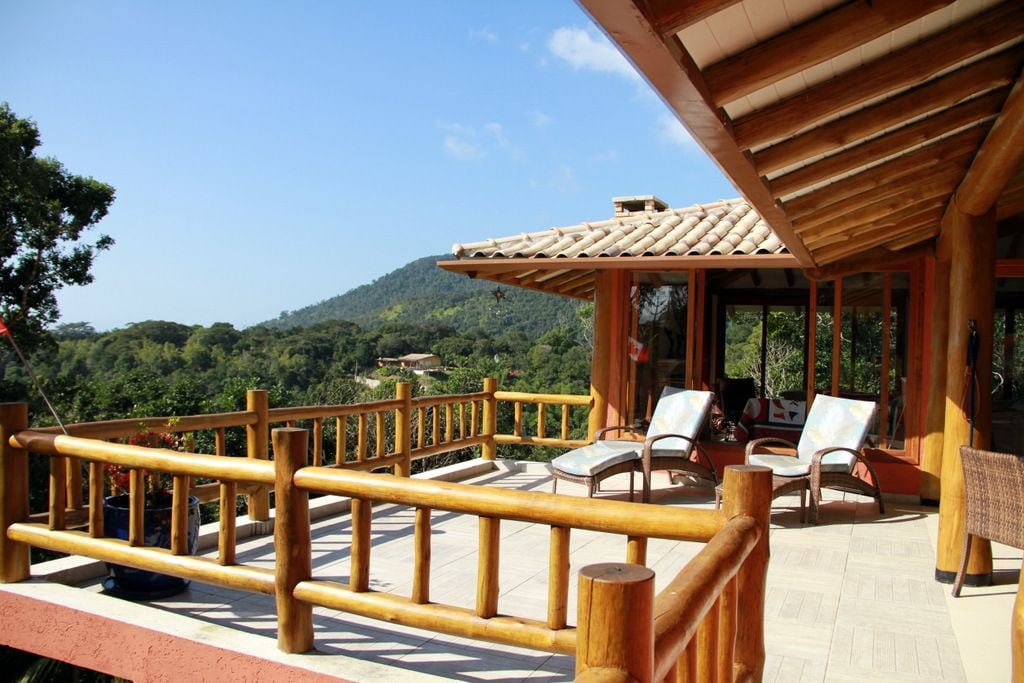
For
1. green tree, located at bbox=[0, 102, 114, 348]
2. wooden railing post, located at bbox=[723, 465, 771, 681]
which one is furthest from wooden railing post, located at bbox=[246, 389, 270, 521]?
green tree, located at bbox=[0, 102, 114, 348]

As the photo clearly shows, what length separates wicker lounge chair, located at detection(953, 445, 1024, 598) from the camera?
3.90 meters

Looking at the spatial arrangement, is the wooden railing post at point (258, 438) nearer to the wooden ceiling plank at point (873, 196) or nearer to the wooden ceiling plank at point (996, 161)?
the wooden ceiling plank at point (873, 196)

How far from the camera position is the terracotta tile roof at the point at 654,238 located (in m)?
7.50

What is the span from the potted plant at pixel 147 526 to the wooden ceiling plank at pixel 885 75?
3.31m

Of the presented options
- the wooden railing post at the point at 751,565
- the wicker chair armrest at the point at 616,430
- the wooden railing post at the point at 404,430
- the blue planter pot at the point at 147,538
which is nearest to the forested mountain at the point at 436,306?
the wicker chair armrest at the point at 616,430

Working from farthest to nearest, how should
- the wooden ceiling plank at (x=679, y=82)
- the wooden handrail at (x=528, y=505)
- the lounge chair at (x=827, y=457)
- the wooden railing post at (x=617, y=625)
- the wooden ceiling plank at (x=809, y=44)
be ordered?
1. the lounge chair at (x=827, y=457)
2. the wooden handrail at (x=528, y=505)
3. the wooden ceiling plank at (x=809, y=44)
4. the wooden ceiling plank at (x=679, y=82)
5. the wooden railing post at (x=617, y=625)

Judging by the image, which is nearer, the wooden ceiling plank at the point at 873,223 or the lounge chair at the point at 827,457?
the wooden ceiling plank at the point at 873,223

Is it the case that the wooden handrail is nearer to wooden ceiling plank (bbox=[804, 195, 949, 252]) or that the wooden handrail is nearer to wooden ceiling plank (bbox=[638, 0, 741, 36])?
wooden ceiling plank (bbox=[638, 0, 741, 36])

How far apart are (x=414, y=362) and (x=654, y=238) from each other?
98.9ft

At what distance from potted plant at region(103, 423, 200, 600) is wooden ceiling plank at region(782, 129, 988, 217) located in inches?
149

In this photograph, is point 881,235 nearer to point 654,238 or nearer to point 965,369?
point 965,369

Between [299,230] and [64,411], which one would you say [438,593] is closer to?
[64,411]

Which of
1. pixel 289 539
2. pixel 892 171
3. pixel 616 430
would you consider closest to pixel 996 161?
pixel 892 171

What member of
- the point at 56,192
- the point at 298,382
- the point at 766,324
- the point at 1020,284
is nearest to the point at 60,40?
the point at 298,382
